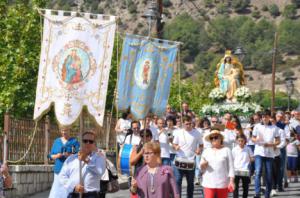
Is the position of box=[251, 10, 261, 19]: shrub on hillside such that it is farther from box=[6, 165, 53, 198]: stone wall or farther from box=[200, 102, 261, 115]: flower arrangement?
box=[6, 165, 53, 198]: stone wall

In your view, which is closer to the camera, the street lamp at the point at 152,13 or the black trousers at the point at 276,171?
the black trousers at the point at 276,171

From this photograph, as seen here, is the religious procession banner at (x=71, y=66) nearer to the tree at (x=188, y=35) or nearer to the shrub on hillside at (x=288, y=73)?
the shrub on hillside at (x=288, y=73)

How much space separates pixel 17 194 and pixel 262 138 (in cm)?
492

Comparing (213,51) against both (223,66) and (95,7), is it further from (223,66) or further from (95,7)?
(223,66)

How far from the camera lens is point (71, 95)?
11211 millimetres

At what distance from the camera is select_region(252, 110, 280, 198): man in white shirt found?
17344 millimetres

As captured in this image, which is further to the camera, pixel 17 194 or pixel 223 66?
pixel 223 66

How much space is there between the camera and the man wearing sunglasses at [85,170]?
10.5 m

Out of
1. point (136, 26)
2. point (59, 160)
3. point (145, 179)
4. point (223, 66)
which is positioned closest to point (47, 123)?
point (59, 160)

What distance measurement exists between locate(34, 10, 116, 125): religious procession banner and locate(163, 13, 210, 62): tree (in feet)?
549

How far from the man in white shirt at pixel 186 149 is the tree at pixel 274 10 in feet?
583

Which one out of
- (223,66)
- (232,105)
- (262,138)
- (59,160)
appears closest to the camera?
(59,160)

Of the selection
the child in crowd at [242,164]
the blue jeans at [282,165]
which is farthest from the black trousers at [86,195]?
the blue jeans at [282,165]

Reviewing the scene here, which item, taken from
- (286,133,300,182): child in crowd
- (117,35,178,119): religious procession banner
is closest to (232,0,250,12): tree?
(286,133,300,182): child in crowd
